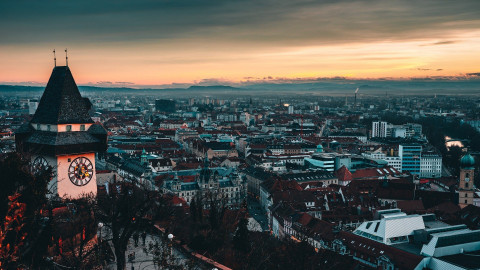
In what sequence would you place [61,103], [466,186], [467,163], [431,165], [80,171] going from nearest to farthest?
1. [61,103]
2. [80,171]
3. [466,186]
4. [467,163]
5. [431,165]

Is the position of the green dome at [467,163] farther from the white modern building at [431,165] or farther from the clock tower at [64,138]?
the clock tower at [64,138]

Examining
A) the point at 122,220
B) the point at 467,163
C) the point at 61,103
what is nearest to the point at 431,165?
the point at 467,163

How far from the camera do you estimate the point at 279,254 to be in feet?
97.0

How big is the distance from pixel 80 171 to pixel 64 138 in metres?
1.44

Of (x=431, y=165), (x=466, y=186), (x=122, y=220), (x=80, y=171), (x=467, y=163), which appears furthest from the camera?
(x=431, y=165)

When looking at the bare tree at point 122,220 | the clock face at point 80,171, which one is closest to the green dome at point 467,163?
the bare tree at point 122,220

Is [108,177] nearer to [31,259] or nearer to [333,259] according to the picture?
[333,259]

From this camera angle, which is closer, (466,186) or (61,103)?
(61,103)

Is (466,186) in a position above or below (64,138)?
below

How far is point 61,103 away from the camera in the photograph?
62.6ft

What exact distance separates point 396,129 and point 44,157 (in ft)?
460

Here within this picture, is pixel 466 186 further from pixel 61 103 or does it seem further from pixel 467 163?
pixel 61 103

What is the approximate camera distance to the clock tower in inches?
734

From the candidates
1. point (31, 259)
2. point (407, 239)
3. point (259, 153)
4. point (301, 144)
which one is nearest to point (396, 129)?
point (301, 144)
